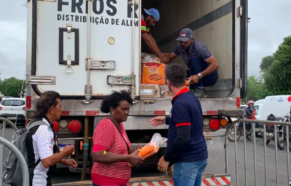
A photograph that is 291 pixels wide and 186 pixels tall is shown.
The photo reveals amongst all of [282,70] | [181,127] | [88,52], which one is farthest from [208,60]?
[282,70]

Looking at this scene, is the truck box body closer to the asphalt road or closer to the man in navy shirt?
the asphalt road

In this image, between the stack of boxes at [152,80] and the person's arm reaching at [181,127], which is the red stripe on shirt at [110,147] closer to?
the person's arm reaching at [181,127]

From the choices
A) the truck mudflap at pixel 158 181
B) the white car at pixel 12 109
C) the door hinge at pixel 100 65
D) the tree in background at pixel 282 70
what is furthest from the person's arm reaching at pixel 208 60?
the tree in background at pixel 282 70

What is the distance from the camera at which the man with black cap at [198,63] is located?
5.26 metres

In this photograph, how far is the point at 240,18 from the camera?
5.27 metres

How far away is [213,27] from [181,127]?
10.9 feet

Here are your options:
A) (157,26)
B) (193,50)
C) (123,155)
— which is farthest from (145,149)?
(157,26)

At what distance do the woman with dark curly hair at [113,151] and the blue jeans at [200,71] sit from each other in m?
2.49

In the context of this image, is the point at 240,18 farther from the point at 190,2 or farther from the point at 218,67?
the point at 190,2

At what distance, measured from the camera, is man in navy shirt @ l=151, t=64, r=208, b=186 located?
3.09 metres

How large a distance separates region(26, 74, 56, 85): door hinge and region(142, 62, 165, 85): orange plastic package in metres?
1.29

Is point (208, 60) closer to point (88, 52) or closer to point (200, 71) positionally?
point (200, 71)

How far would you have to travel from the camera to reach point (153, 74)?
5113 mm

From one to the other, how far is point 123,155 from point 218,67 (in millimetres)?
3027
